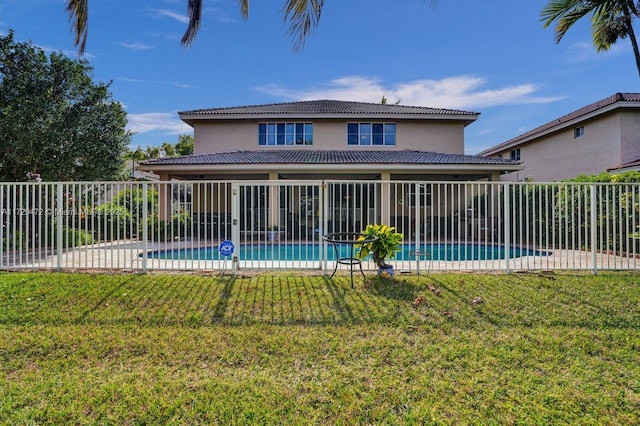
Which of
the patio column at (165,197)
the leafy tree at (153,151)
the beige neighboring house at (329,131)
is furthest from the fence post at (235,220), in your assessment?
the leafy tree at (153,151)

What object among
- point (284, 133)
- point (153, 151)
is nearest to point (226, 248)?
point (284, 133)

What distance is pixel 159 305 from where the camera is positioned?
5984mm

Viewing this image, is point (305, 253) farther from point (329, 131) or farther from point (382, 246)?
point (329, 131)

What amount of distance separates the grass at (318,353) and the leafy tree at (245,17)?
4371mm

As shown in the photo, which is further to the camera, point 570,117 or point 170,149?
point 170,149

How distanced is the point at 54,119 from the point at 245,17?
10.9 metres

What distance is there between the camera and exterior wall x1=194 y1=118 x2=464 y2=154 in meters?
21.3

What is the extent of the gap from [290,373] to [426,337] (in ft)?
6.74

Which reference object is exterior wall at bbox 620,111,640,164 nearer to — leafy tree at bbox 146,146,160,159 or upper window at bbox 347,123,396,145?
upper window at bbox 347,123,396,145

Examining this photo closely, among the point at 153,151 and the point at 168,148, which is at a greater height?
the point at 168,148

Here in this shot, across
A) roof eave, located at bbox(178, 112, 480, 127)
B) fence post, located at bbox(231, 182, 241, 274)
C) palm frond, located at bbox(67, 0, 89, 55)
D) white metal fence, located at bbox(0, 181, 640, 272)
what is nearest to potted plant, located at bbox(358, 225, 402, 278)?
white metal fence, located at bbox(0, 181, 640, 272)

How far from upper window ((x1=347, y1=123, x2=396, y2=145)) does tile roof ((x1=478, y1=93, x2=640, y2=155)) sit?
990 centimetres

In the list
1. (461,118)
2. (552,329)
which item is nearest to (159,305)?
(552,329)

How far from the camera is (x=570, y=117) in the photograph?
20094mm
